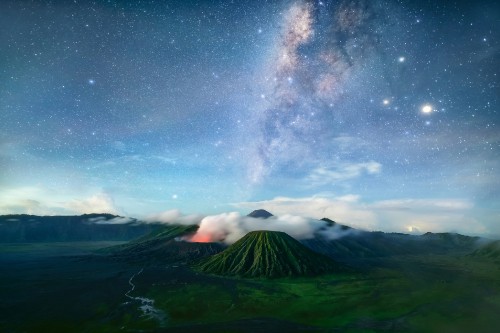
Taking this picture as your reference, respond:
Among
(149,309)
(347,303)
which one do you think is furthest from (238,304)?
(347,303)

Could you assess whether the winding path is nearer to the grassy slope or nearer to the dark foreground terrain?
the dark foreground terrain

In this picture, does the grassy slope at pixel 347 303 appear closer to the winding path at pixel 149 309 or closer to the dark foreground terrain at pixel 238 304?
the dark foreground terrain at pixel 238 304

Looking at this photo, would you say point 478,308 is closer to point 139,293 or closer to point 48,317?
point 139,293

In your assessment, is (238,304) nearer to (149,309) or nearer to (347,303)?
(149,309)

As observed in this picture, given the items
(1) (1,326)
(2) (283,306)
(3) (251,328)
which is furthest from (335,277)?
(1) (1,326)

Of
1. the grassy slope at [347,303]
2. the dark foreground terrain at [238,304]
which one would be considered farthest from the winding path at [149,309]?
the grassy slope at [347,303]

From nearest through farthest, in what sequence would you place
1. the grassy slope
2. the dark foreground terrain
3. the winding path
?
1. the dark foreground terrain
2. the grassy slope
3. the winding path

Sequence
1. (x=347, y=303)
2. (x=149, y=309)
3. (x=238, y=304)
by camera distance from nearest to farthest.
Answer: (x=149, y=309) < (x=238, y=304) < (x=347, y=303)

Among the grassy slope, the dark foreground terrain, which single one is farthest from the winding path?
the grassy slope
